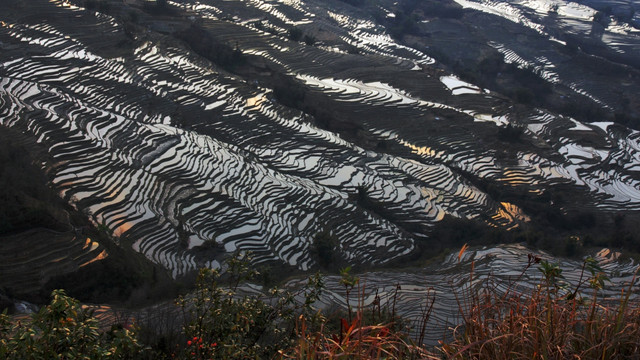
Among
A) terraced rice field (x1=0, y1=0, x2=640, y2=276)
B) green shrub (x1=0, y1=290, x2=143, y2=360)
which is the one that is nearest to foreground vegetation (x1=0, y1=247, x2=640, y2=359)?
green shrub (x1=0, y1=290, x2=143, y2=360)

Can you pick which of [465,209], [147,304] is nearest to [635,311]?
[147,304]

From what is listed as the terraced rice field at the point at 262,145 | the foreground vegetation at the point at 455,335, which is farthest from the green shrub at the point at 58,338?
the terraced rice field at the point at 262,145

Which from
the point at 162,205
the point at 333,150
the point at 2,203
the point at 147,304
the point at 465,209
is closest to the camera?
the point at 147,304

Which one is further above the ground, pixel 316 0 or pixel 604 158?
pixel 316 0

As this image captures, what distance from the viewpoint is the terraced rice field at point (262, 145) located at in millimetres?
11219

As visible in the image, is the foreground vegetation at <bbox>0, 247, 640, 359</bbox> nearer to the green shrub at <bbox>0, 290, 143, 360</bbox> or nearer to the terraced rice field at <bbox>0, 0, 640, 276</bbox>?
the green shrub at <bbox>0, 290, 143, 360</bbox>

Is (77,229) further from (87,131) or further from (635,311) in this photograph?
(635,311)

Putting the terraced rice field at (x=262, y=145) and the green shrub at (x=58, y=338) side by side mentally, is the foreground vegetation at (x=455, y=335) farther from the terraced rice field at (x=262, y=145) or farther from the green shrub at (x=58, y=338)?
the terraced rice field at (x=262, y=145)

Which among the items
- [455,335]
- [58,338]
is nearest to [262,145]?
[58,338]

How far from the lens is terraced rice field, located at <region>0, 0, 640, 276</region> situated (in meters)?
11.2

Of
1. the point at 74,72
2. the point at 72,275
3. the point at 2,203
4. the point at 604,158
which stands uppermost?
the point at 74,72

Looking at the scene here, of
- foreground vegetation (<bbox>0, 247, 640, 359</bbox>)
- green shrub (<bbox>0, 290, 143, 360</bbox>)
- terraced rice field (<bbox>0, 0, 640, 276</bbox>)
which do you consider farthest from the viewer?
terraced rice field (<bbox>0, 0, 640, 276</bbox>)

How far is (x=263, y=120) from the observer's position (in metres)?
15.4

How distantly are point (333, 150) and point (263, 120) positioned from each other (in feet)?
7.54
